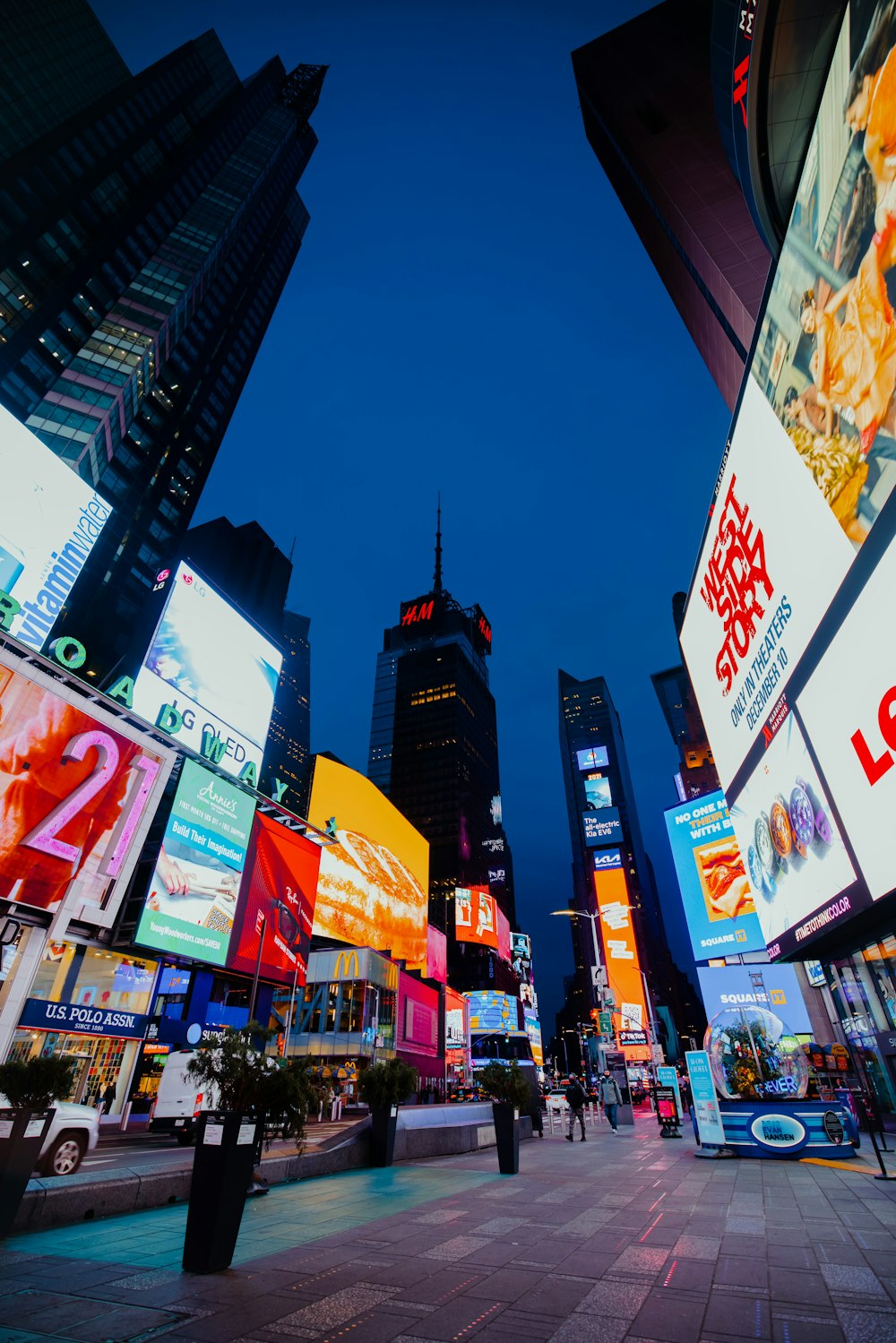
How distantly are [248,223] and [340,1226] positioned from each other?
140 meters

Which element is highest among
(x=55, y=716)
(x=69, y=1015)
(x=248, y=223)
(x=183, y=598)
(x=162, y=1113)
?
(x=248, y=223)

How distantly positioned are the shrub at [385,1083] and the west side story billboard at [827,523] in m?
9.20

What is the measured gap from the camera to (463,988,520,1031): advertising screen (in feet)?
300

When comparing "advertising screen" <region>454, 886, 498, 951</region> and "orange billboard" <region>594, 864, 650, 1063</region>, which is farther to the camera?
A: "advertising screen" <region>454, 886, 498, 951</region>

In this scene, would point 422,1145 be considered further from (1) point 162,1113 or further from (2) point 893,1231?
(2) point 893,1231

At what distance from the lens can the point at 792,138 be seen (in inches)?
593

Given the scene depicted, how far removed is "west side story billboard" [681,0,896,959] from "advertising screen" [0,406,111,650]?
960 inches

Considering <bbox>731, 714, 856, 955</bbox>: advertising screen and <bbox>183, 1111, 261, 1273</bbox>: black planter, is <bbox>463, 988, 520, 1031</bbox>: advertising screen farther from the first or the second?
<bbox>183, 1111, 261, 1273</bbox>: black planter

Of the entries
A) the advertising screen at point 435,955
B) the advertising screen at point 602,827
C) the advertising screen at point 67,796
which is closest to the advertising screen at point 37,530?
the advertising screen at point 67,796

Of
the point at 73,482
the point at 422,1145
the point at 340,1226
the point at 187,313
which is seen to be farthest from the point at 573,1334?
the point at 187,313

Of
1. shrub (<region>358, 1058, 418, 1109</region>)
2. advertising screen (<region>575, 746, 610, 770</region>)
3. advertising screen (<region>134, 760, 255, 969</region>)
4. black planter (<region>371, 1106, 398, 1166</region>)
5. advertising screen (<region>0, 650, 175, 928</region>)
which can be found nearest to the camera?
shrub (<region>358, 1058, 418, 1109</region>)

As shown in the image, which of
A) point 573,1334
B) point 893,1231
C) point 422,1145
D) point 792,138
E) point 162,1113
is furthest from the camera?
point 162,1113

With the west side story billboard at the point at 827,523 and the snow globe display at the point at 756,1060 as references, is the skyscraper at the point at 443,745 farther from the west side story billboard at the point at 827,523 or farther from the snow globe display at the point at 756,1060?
the west side story billboard at the point at 827,523

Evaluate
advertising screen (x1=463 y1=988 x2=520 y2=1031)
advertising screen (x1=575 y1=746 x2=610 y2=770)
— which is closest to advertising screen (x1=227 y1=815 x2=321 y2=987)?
advertising screen (x1=463 y1=988 x2=520 y2=1031)
